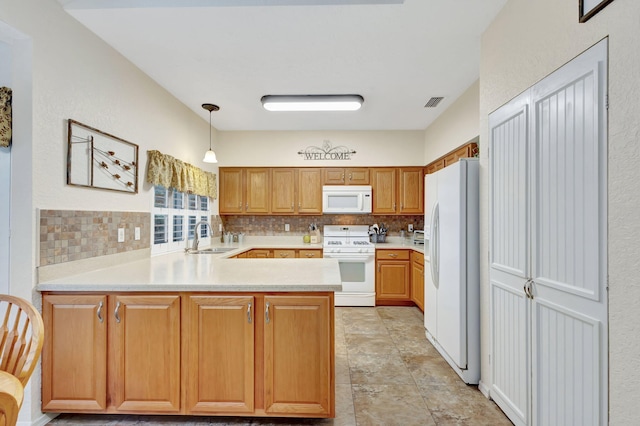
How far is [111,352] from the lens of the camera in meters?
1.87

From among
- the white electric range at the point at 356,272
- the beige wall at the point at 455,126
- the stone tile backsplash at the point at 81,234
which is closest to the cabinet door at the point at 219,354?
the stone tile backsplash at the point at 81,234

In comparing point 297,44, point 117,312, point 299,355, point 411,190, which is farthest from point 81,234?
point 411,190

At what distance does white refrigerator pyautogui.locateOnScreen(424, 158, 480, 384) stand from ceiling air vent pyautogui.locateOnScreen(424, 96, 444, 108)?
120 centimetres

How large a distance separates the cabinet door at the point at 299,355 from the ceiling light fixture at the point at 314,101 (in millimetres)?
2284

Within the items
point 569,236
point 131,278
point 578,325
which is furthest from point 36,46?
point 578,325

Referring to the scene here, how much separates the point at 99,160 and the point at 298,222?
10.2 ft

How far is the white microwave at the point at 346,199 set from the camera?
4.68 m

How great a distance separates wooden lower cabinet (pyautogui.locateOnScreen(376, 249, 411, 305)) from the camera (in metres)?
4.45

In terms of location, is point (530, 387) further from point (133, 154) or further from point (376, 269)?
point (133, 154)

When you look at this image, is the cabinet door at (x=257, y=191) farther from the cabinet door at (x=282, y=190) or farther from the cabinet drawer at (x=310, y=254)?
the cabinet drawer at (x=310, y=254)

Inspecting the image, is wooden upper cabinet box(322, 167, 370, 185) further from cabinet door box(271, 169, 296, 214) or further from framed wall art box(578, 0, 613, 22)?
framed wall art box(578, 0, 613, 22)

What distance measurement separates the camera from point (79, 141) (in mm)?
2105

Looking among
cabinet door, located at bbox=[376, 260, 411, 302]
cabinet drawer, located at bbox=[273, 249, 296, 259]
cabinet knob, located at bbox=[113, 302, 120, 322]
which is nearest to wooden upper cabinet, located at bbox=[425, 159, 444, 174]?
cabinet door, located at bbox=[376, 260, 411, 302]

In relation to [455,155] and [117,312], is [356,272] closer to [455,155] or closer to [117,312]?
[455,155]
